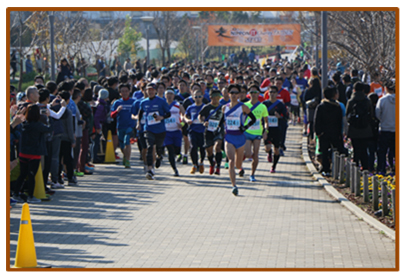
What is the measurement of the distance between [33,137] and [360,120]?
644 centimetres

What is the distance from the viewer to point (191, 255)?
8.58 metres

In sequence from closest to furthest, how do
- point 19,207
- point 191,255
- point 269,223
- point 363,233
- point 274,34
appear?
point 191,255, point 363,233, point 269,223, point 19,207, point 274,34

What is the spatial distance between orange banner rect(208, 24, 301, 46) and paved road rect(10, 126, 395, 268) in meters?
35.7

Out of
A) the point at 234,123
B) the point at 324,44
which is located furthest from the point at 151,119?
the point at 324,44

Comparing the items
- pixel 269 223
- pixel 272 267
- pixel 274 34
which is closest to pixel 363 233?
pixel 269 223

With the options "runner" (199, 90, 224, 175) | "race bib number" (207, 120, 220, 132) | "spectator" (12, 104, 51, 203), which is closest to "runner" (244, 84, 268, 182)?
"runner" (199, 90, 224, 175)

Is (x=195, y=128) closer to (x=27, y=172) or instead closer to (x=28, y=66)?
(x=27, y=172)

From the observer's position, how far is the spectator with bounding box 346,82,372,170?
46.6 feet

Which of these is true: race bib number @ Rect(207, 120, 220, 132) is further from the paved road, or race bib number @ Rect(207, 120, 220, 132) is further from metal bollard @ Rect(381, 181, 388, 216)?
metal bollard @ Rect(381, 181, 388, 216)

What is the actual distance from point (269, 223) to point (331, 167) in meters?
5.77

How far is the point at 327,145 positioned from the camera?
47.8 ft

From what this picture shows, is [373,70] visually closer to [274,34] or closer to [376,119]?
[376,119]

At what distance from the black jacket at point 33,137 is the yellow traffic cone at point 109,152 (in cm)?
510

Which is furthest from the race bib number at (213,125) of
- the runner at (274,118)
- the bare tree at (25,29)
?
the bare tree at (25,29)
